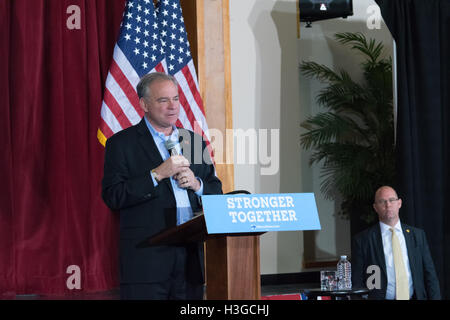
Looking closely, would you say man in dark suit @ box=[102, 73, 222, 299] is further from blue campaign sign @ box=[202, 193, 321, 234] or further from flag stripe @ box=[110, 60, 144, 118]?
flag stripe @ box=[110, 60, 144, 118]

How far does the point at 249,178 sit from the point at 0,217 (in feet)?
8.93

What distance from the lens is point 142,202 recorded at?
2873 millimetres

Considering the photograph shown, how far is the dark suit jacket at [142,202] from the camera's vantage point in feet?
9.24

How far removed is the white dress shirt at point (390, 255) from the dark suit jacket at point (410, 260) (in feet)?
0.10

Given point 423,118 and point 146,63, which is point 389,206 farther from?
point 423,118

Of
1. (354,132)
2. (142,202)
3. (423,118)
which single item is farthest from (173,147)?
(354,132)

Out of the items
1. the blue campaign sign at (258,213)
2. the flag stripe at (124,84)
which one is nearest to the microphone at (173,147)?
the blue campaign sign at (258,213)

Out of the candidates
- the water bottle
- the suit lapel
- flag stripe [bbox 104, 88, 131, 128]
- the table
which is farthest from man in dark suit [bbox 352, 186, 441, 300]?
the suit lapel

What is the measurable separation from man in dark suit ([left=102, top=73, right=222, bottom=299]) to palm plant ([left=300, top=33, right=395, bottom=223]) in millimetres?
4189

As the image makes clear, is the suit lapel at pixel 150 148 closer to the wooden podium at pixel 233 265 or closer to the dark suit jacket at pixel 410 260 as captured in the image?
the wooden podium at pixel 233 265

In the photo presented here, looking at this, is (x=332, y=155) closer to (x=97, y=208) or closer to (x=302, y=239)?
(x=302, y=239)

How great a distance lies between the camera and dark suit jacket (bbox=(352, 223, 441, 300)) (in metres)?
4.75

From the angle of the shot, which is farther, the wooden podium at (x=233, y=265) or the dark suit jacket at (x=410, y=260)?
the dark suit jacket at (x=410, y=260)

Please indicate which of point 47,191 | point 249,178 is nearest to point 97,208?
point 47,191
